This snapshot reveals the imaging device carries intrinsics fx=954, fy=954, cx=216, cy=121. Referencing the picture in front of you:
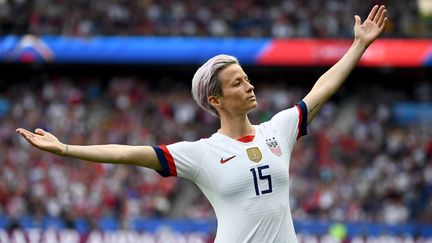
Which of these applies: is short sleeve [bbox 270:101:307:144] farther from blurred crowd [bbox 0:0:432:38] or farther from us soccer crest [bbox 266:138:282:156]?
blurred crowd [bbox 0:0:432:38]

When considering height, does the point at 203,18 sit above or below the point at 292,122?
above

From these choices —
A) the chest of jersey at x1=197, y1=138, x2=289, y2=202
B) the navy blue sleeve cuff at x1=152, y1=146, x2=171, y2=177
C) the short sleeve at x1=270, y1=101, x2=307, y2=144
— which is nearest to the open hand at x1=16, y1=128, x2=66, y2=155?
the navy blue sleeve cuff at x1=152, y1=146, x2=171, y2=177

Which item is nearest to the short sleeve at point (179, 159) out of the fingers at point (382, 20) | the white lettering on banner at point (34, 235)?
the fingers at point (382, 20)

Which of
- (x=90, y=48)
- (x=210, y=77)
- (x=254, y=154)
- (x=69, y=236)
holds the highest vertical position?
(x=90, y=48)

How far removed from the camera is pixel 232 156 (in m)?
5.09

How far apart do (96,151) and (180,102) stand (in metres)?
18.8

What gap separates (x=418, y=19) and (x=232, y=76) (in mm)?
19184

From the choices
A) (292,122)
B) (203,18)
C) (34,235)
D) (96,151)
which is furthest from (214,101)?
(203,18)

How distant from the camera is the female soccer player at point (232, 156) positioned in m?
4.95

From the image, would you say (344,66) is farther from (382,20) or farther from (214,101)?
(214,101)

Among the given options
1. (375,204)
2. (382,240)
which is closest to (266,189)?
(382,240)

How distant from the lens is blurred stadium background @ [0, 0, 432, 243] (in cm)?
1970

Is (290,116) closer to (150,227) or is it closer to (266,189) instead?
(266,189)

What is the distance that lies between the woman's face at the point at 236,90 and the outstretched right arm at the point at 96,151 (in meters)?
0.51
